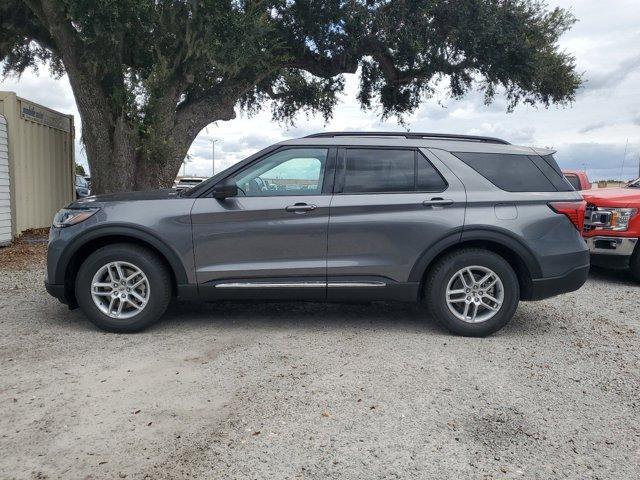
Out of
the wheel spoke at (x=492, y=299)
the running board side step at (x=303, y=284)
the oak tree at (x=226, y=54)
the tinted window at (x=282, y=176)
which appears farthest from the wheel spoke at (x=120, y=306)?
the oak tree at (x=226, y=54)

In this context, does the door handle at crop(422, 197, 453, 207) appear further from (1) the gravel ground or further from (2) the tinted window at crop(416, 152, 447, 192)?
(1) the gravel ground

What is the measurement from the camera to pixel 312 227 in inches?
189

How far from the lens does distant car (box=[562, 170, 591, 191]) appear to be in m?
10.1

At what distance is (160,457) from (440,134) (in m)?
3.82

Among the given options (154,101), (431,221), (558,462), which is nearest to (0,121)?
(154,101)

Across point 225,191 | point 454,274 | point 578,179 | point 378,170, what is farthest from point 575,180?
point 225,191

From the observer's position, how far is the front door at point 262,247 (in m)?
4.80

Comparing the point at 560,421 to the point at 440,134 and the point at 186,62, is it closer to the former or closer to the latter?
the point at 440,134

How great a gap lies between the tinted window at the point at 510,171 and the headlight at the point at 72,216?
11.4 ft

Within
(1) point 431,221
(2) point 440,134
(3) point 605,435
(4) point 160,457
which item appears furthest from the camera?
(2) point 440,134

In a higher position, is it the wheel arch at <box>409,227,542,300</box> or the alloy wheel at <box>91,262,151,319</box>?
the wheel arch at <box>409,227,542,300</box>

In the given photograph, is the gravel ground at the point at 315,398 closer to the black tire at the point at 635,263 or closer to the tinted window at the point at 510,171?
the tinted window at the point at 510,171

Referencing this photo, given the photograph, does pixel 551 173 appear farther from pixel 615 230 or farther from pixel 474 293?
pixel 615 230

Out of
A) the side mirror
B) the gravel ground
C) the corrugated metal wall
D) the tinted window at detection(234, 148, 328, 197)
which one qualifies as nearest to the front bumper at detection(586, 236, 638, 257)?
the gravel ground
